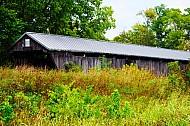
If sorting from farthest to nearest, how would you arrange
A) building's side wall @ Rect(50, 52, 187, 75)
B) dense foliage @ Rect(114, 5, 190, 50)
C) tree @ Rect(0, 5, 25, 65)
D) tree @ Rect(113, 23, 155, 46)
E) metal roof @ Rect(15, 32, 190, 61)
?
1. tree @ Rect(113, 23, 155, 46)
2. dense foliage @ Rect(114, 5, 190, 50)
3. tree @ Rect(0, 5, 25, 65)
4. metal roof @ Rect(15, 32, 190, 61)
5. building's side wall @ Rect(50, 52, 187, 75)

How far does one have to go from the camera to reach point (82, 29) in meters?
39.3

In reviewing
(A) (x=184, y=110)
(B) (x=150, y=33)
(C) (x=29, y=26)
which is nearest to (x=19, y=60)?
(C) (x=29, y=26)

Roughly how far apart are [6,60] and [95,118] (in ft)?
85.7

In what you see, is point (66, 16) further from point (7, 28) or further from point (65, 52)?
point (65, 52)

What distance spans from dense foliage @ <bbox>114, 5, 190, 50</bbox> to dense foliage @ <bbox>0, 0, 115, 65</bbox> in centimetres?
2150

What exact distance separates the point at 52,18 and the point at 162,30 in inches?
1232

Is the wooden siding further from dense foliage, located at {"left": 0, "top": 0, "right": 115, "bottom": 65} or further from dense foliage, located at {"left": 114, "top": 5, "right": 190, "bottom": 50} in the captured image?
dense foliage, located at {"left": 114, "top": 5, "right": 190, "bottom": 50}

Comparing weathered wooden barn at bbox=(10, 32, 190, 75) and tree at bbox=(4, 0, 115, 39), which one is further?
tree at bbox=(4, 0, 115, 39)

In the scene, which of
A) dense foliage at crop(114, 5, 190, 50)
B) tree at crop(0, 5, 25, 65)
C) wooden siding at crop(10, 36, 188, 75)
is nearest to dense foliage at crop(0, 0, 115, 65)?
tree at crop(0, 5, 25, 65)

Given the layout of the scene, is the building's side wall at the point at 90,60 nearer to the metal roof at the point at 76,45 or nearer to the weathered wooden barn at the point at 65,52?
the weathered wooden barn at the point at 65,52

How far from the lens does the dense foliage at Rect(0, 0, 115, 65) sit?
31.2 m

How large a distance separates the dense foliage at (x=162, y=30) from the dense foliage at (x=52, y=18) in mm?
21503

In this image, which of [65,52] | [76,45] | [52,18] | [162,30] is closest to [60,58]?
[65,52]

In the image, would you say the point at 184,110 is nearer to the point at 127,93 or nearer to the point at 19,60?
the point at 127,93
